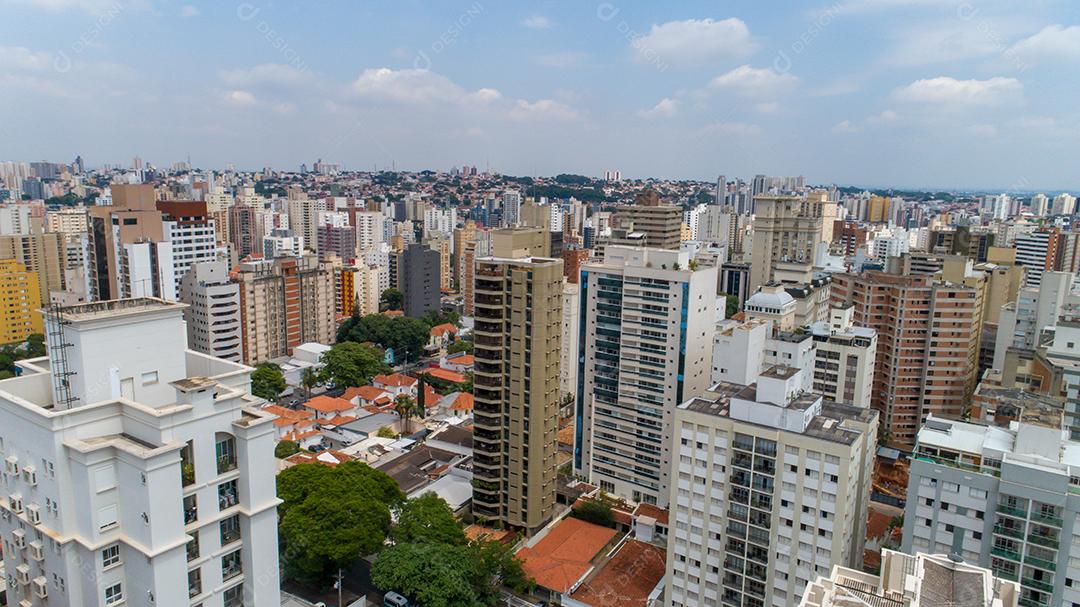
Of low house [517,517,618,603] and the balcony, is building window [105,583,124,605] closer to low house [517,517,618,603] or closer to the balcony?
low house [517,517,618,603]

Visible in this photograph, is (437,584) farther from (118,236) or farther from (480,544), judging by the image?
(118,236)

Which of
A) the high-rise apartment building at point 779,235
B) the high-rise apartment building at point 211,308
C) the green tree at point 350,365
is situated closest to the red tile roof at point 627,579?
the green tree at point 350,365

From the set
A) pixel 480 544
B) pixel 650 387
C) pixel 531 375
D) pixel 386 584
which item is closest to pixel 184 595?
pixel 386 584

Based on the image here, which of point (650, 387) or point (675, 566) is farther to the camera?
point (650, 387)

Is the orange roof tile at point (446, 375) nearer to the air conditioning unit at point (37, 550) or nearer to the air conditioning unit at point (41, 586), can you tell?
the air conditioning unit at point (41, 586)

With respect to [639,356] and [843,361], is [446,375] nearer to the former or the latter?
[639,356]


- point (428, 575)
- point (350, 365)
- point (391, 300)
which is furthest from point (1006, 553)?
point (391, 300)

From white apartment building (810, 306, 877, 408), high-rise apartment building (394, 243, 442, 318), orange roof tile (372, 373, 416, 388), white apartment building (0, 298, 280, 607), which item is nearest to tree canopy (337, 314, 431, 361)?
high-rise apartment building (394, 243, 442, 318)
